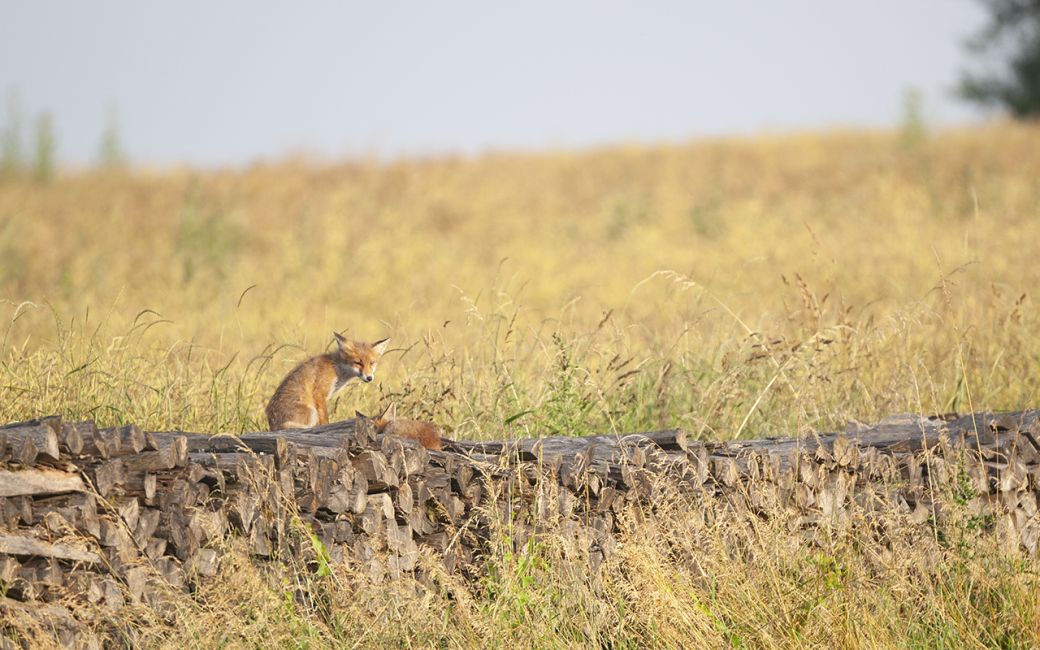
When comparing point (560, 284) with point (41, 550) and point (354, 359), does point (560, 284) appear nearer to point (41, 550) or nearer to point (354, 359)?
point (354, 359)

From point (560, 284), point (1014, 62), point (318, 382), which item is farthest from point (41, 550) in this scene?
point (1014, 62)

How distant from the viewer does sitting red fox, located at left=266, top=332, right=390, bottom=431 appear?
5188mm

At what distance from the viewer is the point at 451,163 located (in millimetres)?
22000

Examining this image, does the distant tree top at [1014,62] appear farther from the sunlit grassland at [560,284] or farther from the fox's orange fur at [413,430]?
the fox's orange fur at [413,430]

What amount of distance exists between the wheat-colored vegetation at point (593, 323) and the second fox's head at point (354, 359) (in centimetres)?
23

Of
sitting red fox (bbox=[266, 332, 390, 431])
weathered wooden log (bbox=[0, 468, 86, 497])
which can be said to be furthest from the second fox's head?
weathered wooden log (bbox=[0, 468, 86, 497])

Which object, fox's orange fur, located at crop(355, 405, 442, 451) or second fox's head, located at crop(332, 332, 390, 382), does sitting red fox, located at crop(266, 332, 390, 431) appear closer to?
second fox's head, located at crop(332, 332, 390, 382)

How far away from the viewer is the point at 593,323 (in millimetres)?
9375

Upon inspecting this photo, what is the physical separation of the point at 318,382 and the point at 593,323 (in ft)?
14.0

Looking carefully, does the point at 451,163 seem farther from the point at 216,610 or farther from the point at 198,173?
the point at 216,610

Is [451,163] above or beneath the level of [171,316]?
above

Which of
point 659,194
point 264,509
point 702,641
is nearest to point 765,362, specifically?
point 702,641

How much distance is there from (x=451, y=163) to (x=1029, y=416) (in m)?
18.0

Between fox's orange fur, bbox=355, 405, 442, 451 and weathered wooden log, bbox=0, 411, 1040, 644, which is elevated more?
fox's orange fur, bbox=355, 405, 442, 451
